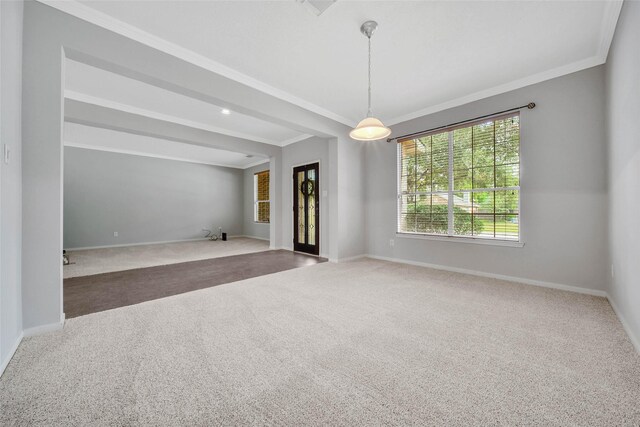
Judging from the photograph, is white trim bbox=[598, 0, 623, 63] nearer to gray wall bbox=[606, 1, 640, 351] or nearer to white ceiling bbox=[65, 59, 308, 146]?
gray wall bbox=[606, 1, 640, 351]

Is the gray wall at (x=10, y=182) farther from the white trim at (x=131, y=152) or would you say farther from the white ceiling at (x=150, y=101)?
the white trim at (x=131, y=152)

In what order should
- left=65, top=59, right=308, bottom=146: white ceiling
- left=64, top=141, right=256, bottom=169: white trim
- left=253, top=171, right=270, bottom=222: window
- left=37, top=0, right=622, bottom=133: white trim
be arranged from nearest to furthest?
1. left=37, top=0, right=622, bottom=133: white trim
2. left=65, top=59, right=308, bottom=146: white ceiling
3. left=64, top=141, right=256, bottom=169: white trim
4. left=253, top=171, right=270, bottom=222: window

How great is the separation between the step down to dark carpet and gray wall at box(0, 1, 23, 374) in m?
0.73

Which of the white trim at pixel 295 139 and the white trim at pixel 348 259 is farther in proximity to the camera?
the white trim at pixel 295 139

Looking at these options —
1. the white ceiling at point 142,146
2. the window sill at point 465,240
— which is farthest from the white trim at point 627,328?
the white ceiling at point 142,146

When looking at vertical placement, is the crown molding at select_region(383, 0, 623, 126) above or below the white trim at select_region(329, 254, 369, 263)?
above

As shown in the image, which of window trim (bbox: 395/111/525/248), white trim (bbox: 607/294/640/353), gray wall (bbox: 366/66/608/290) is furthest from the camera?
window trim (bbox: 395/111/525/248)

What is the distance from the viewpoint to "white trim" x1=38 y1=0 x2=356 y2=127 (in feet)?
7.02

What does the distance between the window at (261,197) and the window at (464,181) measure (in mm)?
5209

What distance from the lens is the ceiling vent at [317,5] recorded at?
205cm

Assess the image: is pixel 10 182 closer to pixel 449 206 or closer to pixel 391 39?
pixel 391 39

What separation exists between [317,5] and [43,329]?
348cm

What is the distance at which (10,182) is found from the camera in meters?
1.67

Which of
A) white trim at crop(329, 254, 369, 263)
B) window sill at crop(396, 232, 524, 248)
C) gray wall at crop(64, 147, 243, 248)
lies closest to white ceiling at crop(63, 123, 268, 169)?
gray wall at crop(64, 147, 243, 248)
